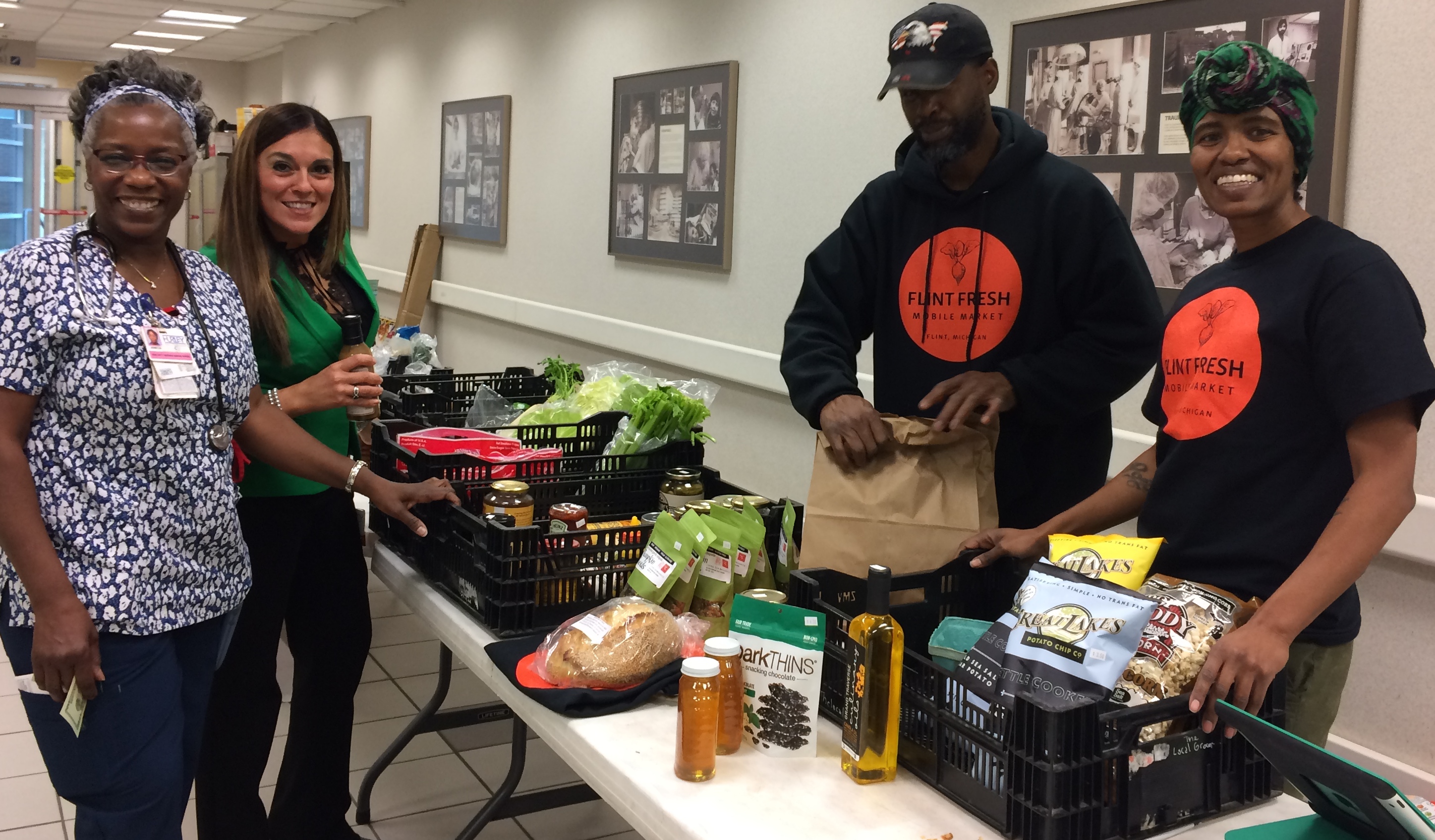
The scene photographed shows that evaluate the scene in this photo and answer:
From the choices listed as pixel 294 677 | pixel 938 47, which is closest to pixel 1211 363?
pixel 938 47

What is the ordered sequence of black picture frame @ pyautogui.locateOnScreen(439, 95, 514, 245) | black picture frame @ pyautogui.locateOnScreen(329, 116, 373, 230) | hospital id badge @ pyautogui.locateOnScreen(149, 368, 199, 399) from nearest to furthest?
hospital id badge @ pyautogui.locateOnScreen(149, 368, 199, 399) < black picture frame @ pyautogui.locateOnScreen(439, 95, 514, 245) < black picture frame @ pyautogui.locateOnScreen(329, 116, 373, 230)

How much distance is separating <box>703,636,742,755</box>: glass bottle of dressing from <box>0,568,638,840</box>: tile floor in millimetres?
1547

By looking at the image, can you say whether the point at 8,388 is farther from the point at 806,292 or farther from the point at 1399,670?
the point at 1399,670

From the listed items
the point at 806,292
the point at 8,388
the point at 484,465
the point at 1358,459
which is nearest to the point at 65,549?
the point at 8,388

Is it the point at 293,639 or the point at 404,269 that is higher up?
the point at 404,269

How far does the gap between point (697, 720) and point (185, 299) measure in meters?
1.01

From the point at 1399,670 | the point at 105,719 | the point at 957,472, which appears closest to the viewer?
the point at 105,719

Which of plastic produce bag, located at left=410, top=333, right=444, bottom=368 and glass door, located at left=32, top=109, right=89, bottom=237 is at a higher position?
glass door, located at left=32, top=109, right=89, bottom=237

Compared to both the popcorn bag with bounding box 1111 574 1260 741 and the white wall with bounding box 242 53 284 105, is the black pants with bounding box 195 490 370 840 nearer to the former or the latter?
the popcorn bag with bounding box 1111 574 1260 741

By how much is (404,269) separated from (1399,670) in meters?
8.02

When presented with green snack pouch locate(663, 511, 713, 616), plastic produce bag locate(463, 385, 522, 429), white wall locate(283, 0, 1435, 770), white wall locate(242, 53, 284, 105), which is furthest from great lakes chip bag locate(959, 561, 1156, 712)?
white wall locate(242, 53, 284, 105)

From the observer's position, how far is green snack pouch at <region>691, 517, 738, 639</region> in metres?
1.82

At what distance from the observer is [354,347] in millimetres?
2121

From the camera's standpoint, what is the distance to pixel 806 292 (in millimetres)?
2021
